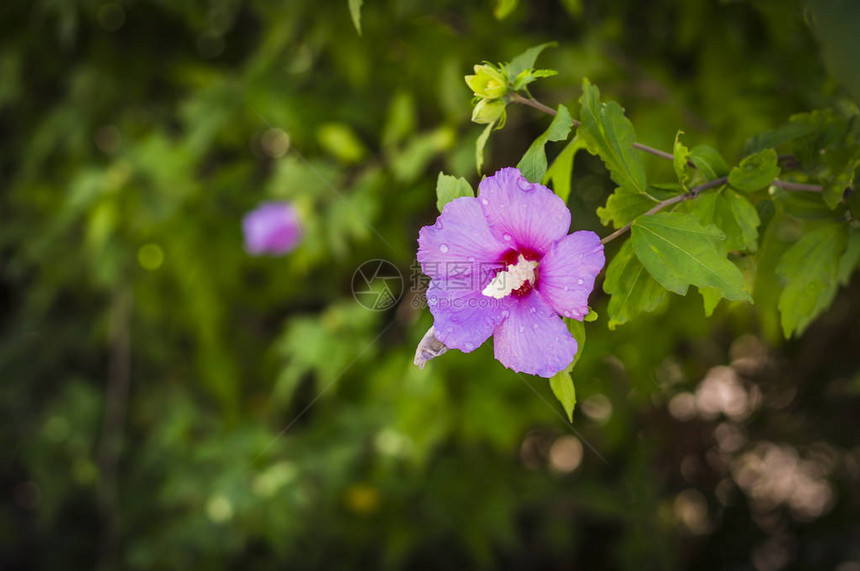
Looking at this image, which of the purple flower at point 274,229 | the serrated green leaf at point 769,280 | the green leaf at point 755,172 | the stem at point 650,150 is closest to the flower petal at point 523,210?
the stem at point 650,150

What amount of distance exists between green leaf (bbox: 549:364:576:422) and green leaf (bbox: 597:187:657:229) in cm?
17

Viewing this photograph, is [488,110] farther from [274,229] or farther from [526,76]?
[274,229]

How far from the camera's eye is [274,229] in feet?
6.00

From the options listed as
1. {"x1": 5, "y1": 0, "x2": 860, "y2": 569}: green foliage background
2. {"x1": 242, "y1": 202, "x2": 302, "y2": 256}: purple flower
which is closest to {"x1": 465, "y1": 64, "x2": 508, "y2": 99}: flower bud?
{"x1": 5, "y1": 0, "x2": 860, "y2": 569}: green foliage background

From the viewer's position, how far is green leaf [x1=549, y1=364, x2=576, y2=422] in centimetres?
65

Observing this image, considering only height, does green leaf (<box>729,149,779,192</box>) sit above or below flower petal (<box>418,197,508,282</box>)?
above

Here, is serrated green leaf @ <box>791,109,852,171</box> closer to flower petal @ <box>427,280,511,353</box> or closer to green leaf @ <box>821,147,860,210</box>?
green leaf @ <box>821,147,860,210</box>

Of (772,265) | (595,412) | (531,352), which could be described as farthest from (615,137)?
(595,412)

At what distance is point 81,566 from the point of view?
2.69 meters

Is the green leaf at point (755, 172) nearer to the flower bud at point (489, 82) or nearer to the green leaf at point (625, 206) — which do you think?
the green leaf at point (625, 206)

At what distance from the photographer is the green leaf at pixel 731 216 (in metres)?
0.73

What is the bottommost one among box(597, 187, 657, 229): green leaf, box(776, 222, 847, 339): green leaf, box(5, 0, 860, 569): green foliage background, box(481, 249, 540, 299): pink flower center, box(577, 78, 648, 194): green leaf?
box(5, 0, 860, 569): green foliage background

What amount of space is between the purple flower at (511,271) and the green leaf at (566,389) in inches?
1.0

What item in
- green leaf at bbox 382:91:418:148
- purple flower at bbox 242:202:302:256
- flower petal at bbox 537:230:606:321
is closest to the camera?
flower petal at bbox 537:230:606:321
